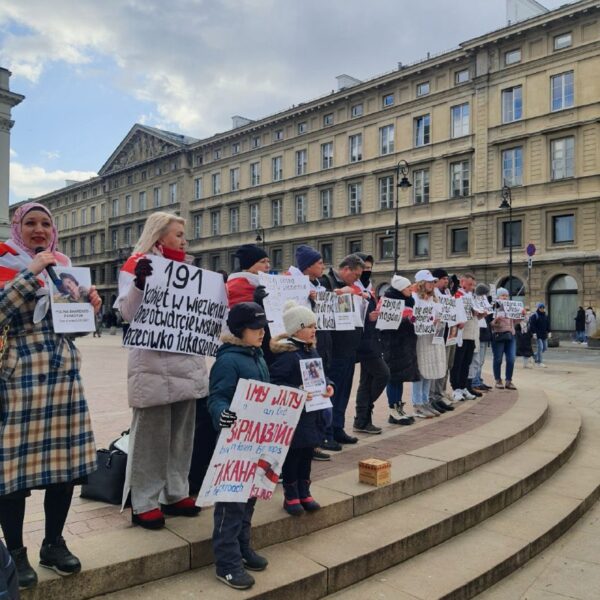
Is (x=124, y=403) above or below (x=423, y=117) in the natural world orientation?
below

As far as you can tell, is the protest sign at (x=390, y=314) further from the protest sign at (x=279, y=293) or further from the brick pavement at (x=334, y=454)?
the protest sign at (x=279, y=293)

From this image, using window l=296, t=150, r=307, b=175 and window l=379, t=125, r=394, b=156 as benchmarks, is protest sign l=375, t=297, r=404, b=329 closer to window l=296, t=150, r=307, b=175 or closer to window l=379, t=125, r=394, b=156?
window l=379, t=125, r=394, b=156

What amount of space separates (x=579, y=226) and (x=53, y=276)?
31.5 meters

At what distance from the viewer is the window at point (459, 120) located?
35.2 meters

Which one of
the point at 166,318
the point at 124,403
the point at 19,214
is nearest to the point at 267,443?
the point at 166,318

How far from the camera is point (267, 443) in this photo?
3287 millimetres

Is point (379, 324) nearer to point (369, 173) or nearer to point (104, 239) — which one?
point (369, 173)

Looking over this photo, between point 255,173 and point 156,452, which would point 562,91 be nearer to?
point 255,173

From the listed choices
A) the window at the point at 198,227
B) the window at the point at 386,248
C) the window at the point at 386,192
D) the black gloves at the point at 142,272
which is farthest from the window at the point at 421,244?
the black gloves at the point at 142,272

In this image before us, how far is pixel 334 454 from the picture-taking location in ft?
17.6

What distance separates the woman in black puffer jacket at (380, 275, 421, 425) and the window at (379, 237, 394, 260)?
106ft

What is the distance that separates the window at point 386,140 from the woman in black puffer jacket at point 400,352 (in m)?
34.0

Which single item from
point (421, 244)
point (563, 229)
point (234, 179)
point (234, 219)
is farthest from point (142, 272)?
point (234, 179)

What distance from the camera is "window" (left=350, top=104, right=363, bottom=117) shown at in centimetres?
4125
